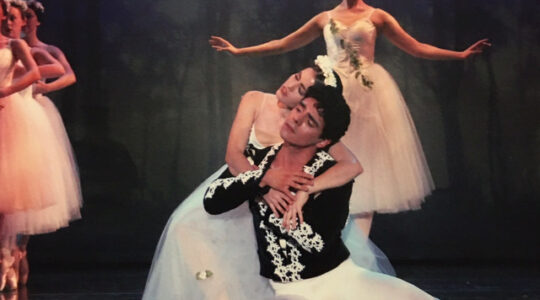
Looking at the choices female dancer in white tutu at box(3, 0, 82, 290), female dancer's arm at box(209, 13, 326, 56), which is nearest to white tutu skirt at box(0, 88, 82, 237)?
female dancer in white tutu at box(3, 0, 82, 290)

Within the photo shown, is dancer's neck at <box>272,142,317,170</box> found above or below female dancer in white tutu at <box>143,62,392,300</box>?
above

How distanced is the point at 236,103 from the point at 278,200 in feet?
9.11

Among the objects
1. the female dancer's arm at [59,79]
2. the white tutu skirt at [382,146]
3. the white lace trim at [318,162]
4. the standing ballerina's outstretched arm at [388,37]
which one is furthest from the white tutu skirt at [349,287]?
the female dancer's arm at [59,79]

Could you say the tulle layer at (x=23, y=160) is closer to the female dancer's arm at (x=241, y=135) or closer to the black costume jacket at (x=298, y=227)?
the female dancer's arm at (x=241, y=135)

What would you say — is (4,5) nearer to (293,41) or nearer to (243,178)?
(293,41)

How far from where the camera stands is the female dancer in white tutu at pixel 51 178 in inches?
164

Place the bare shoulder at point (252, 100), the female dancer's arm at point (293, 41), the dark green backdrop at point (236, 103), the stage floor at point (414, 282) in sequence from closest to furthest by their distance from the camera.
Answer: the bare shoulder at point (252, 100), the stage floor at point (414, 282), the female dancer's arm at point (293, 41), the dark green backdrop at point (236, 103)

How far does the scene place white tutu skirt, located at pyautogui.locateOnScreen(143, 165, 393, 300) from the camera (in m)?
2.39

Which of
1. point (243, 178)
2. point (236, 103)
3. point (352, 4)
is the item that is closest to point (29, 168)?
point (236, 103)

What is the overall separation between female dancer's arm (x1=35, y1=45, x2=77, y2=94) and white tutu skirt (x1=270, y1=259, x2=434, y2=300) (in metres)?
2.58

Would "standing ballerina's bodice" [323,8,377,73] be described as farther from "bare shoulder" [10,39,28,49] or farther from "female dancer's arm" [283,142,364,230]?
"female dancer's arm" [283,142,364,230]

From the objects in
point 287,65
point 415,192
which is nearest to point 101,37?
point 287,65

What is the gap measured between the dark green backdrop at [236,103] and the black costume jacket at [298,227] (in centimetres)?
268

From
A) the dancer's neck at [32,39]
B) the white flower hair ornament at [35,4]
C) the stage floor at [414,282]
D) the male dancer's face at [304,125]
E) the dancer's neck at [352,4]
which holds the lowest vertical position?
the stage floor at [414,282]
